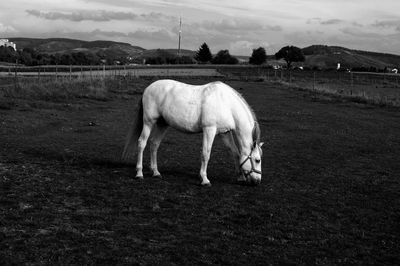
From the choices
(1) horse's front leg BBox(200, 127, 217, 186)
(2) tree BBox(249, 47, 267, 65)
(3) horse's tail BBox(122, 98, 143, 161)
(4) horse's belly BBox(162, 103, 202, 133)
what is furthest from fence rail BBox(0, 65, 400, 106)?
(2) tree BBox(249, 47, 267, 65)

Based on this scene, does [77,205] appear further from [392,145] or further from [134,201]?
[392,145]

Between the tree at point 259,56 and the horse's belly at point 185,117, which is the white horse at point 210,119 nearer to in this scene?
the horse's belly at point 185,117

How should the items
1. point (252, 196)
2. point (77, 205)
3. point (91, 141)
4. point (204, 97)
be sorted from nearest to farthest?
point (77, 205)
point (252, 196)
point (204, 97)
point (91, 141)

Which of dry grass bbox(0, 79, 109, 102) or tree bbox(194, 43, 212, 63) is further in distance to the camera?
tree bbox(194, 43, 212, 63)

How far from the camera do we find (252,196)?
8.86 m

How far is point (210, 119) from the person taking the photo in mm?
9273

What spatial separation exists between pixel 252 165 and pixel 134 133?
2.61 metres

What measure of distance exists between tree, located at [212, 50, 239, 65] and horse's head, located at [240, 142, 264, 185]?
425 ft

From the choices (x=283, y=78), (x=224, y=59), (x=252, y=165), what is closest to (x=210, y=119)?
(x=252, y=165)

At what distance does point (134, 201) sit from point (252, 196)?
7.24ft

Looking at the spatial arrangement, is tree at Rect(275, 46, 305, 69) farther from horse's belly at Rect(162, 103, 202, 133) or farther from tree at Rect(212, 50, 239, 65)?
horse's belly at Rect(162, 103, 202, 133)

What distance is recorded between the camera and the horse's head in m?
9.49

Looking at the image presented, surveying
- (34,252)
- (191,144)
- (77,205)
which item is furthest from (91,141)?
(34,252)

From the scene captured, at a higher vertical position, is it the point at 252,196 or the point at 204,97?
the point at 204,97
